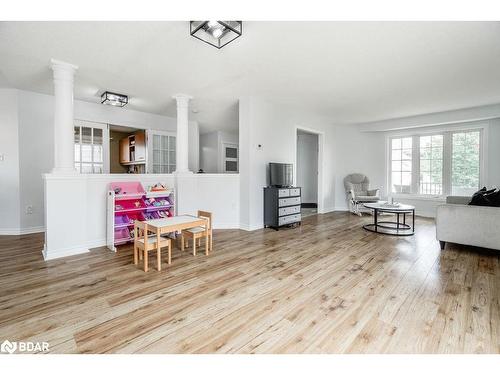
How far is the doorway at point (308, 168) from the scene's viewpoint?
26.1 feet

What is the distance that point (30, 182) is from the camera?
4.39 meters

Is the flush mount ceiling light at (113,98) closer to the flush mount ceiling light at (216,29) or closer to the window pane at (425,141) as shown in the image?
the flush mount ceiling light at (216,29)

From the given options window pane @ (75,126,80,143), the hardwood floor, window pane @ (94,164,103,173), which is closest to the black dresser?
the hardwood floor

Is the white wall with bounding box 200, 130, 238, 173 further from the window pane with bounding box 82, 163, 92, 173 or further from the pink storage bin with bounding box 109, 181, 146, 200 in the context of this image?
the pink storage bin with bounding box 109, 181, 146, 200

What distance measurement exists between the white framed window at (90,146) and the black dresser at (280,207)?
3.62 metres

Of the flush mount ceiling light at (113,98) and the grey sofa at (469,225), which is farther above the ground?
the flush mount ceiling light at (113,98)

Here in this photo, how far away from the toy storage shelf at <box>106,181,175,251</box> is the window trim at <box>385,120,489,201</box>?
20.2ft

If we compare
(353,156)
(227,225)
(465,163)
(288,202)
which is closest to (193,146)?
(227,225)

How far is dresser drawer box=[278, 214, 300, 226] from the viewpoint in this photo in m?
4.60

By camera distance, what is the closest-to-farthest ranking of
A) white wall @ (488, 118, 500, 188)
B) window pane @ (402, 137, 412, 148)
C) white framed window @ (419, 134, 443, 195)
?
white wall @ (488, 118, 500, 188)
white framed window @ (419, 134, 443, 195)
window pane @ (402, 137, 412, 148)

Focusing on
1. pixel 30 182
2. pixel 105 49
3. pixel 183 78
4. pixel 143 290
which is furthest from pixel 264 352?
pixel 30 182

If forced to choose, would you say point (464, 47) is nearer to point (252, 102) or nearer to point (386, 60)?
point (386, 60)

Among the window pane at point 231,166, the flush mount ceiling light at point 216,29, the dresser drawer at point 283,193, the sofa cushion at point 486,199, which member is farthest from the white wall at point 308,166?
the flush mount ceiling light at point 216,29

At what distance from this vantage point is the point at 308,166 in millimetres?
8070
